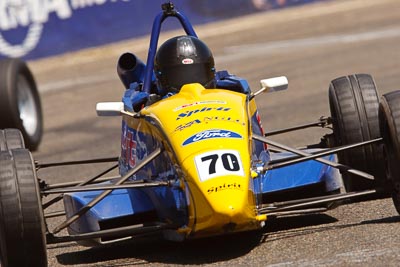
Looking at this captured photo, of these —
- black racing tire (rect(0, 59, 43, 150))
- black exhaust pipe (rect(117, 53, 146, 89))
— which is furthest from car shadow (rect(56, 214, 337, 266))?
black racing tire (rect(0, 59, 43, 150))

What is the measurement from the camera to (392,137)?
673 cm

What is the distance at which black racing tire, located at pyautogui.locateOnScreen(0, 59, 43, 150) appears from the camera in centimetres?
1254

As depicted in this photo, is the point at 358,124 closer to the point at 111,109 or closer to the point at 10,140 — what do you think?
the point at 111,109

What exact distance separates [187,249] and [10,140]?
161 cm

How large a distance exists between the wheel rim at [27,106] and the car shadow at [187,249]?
19.9ft

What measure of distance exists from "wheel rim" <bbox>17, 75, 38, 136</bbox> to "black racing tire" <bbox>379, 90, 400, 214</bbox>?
23.1 ft

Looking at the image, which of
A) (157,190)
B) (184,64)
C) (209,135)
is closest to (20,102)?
(184,64)

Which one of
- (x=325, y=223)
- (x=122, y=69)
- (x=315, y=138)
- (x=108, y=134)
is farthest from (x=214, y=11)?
(x=325, y=223)

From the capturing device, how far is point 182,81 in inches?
302

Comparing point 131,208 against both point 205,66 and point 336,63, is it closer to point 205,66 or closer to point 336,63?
point 205,66

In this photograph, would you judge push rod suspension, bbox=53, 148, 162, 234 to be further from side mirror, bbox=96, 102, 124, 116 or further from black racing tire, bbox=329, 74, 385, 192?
black racing tire, bbox=329, 74, 385, 192

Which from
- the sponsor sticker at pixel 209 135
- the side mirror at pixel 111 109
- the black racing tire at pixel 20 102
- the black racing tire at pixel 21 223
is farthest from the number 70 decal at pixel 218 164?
the black racing tire at pixel 20 102

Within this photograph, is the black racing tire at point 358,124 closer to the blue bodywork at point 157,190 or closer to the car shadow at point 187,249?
the blue bodywork at point 157,190

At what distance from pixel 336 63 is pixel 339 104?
32.9ft
